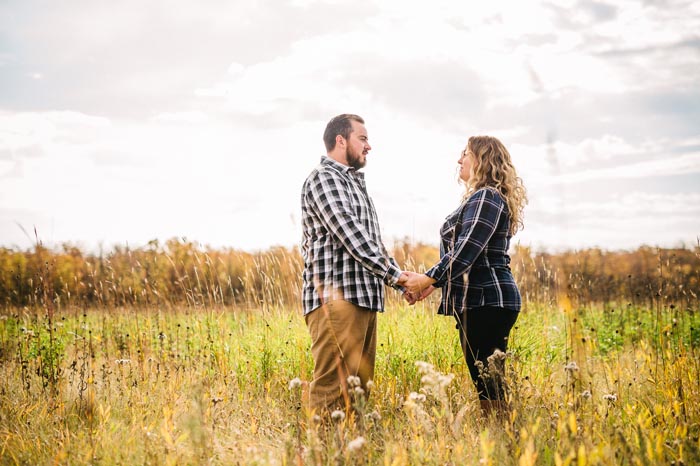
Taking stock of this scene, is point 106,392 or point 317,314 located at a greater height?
point 317,314

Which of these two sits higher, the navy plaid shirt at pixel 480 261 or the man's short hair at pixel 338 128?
the man's short hair at pixel 338 128

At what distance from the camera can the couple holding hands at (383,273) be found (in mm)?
3533

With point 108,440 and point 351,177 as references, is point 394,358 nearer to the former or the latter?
point 351,177

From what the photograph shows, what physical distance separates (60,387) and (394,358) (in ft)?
9.39

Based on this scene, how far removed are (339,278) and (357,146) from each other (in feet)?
3.27

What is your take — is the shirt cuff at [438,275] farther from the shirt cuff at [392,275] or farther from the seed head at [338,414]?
the seed head at [338,414]

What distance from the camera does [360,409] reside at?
2451 millimetres

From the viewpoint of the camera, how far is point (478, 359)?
3.55 metres

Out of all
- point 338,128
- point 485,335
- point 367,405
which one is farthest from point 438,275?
point 338,128

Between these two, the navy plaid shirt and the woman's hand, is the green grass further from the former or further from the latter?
the woman's hand

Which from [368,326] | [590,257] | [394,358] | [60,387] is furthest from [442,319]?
[590,257]

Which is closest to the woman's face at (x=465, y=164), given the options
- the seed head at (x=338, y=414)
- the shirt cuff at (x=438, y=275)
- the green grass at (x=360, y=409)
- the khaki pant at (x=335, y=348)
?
the shirt cuff at (x=438, y=275)

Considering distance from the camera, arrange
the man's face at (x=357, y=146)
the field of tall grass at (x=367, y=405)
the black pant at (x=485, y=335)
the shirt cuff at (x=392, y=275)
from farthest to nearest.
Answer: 1. the man's face at (x=357, y=146)
2. the shirt cuff at (x=392, y=275)
3. the black pant at (x=485, y=335)
4. the field of tall grass at (x=367, y=405)

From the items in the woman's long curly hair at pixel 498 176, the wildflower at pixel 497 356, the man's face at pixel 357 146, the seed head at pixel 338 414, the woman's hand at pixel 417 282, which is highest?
the man's face at pixel 357 146
